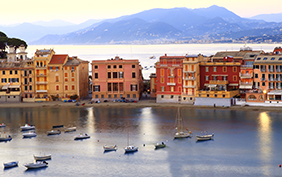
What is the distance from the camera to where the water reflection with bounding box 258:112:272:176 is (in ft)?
196

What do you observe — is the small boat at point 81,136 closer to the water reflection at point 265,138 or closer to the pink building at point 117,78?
the water reflection at point 265,138

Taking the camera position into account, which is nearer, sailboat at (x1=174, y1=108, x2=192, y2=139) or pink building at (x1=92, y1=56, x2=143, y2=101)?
sailboat at (x1=174, y1=108, x2=192, y2=139)

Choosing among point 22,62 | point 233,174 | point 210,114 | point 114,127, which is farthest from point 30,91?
point 233,174

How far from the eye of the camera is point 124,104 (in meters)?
102

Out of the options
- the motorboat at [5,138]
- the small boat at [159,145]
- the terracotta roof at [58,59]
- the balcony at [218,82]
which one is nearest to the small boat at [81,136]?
the motorboat at [5,138]

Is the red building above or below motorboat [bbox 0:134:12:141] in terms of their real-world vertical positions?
above

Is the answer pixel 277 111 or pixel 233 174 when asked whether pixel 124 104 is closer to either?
pixel 277 111

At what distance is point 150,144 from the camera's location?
68000 mm

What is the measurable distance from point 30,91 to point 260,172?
66.8m

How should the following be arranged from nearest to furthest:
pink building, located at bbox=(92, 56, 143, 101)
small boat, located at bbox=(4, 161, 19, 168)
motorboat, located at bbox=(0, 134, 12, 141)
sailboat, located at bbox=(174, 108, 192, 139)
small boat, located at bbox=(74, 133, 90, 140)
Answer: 1. small boat, located at bbox=(4, 161, 19, 168)
2. sailboat, located at bbox=(174, 108, 192, 139)
3. small boat, located at bbox=(74, 133, 90, 140)
4. motorboat, located at bbox=(0, 134, 12, 141)
5. pink building, located at bbox=(92, 56, 143, 101)

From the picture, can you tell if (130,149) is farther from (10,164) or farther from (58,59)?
(58,59)

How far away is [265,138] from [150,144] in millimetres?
17393

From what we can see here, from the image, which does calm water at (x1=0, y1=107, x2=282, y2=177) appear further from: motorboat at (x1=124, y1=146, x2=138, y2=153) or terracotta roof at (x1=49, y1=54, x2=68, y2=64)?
terracotta roof at (x1=49, y1=54, x2=68, y2=64)

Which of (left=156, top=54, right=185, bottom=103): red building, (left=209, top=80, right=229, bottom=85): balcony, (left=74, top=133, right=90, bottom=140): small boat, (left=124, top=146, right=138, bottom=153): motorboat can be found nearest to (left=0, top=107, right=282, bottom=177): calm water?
(left=124, top=146, right=138, bottom=153): motorboat
